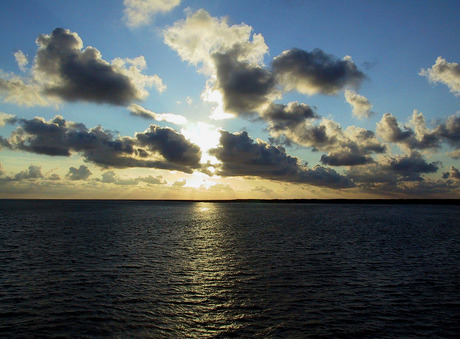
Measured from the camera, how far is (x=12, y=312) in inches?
874

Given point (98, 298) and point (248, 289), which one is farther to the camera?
point (248, 289)

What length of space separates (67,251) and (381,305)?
43.9m

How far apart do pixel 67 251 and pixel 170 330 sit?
35.0m

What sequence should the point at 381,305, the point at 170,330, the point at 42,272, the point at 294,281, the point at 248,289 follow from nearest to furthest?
the point at 170,330 < the point at 381,305 < the point at 248,289 < the point at 294,281 < the point at 42,272

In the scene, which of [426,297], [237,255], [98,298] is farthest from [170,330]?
[237,255]

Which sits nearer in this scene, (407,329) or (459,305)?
(407,329)

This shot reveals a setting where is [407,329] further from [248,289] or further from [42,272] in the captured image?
[42,272]

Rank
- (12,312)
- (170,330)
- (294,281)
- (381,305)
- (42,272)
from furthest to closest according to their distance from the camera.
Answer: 1. (42,272)
2. (294,281)
3. (381,305)
4. (12,312)
5. (170,330)

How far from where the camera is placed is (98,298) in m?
25.5

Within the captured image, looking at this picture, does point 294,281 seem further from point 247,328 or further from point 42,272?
point 42,272

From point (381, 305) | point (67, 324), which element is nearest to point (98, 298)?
point (67, 324)

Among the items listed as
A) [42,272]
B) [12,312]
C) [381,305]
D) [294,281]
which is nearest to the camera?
[12,312]

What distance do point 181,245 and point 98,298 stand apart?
30.3 meters

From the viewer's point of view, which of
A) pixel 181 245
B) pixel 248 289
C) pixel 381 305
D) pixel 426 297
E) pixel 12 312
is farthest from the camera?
→ pixel 181 245
